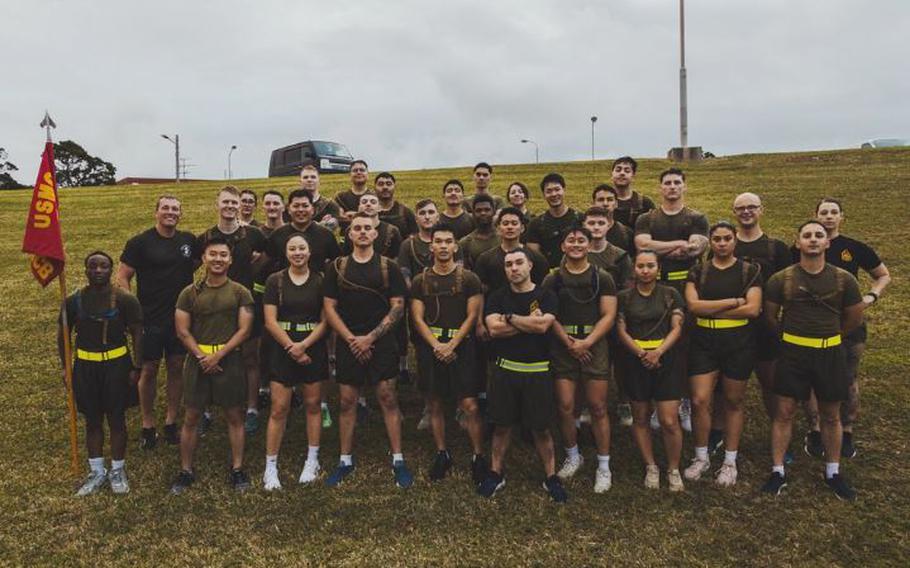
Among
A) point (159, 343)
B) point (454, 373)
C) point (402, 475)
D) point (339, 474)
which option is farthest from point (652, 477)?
point (159, 343)

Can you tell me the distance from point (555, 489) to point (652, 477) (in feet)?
2.98

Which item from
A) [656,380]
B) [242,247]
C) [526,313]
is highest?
[242,247]

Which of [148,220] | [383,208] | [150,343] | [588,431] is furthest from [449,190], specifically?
[148,220]

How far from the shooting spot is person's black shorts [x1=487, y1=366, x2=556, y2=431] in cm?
501

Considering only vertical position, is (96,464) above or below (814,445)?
above

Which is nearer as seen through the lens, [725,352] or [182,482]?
[725,352]

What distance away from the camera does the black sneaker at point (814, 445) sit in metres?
5.71

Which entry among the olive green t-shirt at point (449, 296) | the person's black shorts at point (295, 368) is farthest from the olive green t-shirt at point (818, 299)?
the person's black shorts at point (295, 368)

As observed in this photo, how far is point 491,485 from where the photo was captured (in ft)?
17.0

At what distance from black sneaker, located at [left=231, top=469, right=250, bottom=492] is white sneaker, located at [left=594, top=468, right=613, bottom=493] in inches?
123

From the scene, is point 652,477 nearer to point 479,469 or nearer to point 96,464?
point 479,469

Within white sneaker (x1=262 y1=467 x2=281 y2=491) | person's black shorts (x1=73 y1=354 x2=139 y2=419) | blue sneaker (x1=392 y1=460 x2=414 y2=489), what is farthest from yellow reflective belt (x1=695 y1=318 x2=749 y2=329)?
person's black shorts (x1=73 y1=354 x2=139 y2=419)

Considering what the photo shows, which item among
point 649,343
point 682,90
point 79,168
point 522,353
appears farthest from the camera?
point 79,168

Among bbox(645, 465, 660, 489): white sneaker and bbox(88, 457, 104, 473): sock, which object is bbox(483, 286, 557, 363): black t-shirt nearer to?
bbox(645, 465, 660, 489): white sneaker
